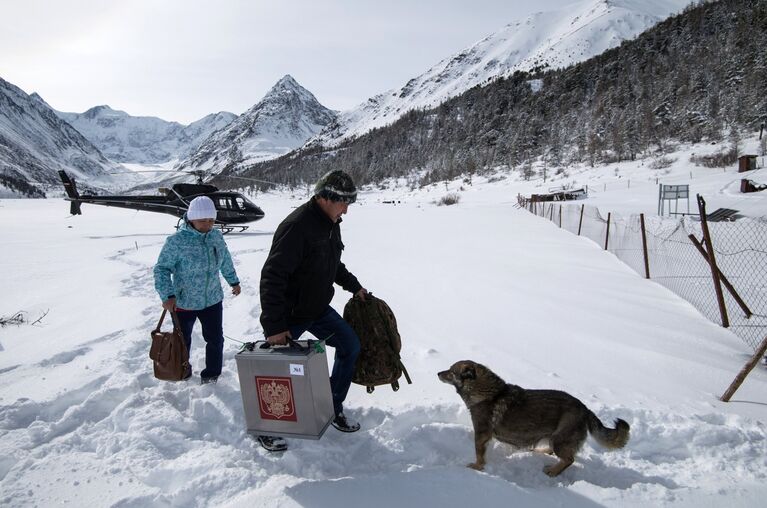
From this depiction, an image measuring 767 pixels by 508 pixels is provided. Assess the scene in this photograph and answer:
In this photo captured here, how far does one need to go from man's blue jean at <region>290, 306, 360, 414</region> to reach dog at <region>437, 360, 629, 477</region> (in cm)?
84

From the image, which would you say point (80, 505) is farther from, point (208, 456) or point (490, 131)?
point (490, 131)

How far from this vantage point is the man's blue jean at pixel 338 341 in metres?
3.02

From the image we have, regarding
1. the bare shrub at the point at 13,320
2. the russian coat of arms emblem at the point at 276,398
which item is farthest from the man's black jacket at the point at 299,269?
the bare shrub at the point at 13,320

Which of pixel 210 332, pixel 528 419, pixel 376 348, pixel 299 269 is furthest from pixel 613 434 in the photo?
pixel 210 332

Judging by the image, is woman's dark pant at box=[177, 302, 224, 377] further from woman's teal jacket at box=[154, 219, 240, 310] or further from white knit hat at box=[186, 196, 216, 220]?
white knit hat at box=[186, 196, 216, 220]

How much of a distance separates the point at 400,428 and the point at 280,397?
1.12 metres

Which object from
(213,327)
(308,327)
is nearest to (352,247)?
(213,327)

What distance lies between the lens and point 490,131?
99188 millimetres

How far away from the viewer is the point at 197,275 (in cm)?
374

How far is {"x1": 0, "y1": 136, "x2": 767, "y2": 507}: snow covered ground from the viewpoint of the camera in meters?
2.46

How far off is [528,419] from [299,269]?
1.93m

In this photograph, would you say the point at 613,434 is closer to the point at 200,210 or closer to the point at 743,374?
the point at 743,374

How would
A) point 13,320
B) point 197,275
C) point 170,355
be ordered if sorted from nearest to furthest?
1. point 170,355
2. point 197,275
3. point 13,320

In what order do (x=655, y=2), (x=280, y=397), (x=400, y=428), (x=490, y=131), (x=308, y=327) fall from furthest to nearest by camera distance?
(x=655, y=2)
(x=490, y=131)
(x=400, y=428)
(x=308, y=327)
(x=280, y=397)
